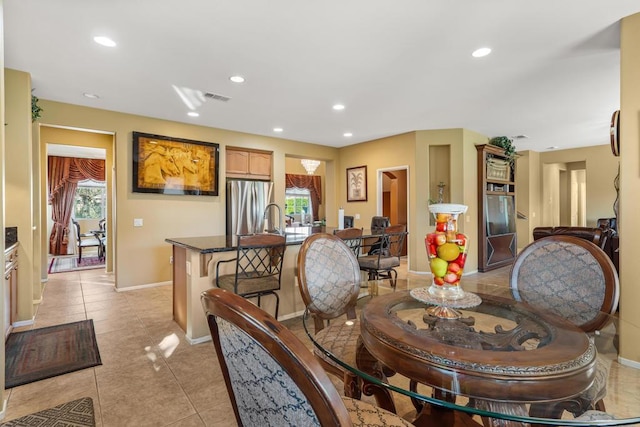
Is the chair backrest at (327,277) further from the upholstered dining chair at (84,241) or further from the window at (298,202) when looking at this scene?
the window at (298,202)

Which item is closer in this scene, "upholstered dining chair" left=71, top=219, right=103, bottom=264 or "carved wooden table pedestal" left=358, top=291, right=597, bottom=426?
"carved wooden table pedestal" left=358, top=291, right=597, bottom=426

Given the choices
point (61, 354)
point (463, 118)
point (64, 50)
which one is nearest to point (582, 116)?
point (463, 118)

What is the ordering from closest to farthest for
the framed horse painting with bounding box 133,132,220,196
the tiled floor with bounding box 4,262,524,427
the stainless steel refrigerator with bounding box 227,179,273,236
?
the tiled floor with bounding box 4,262,524,427 → the framed horse painting with bounding box 133,132,220,196 → the stainless steel refrigerator with bounding box 227,179,273,236

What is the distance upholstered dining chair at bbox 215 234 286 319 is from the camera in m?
2.63

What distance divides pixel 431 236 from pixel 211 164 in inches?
185

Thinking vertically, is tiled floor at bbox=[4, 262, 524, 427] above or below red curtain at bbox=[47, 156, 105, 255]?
below

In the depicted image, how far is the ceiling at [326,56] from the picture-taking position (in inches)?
90.5

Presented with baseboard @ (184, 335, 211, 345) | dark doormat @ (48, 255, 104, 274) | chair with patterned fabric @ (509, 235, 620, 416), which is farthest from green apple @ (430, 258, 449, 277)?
dark doormat @ (48, 255, 104, 274)

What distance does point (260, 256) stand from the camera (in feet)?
10.4

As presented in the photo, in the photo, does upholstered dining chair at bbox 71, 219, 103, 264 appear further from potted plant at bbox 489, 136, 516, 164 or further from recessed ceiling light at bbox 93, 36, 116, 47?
potted plant at bbox 489, 136, 516, 164

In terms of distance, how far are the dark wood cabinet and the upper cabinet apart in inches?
163

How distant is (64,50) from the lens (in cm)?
285

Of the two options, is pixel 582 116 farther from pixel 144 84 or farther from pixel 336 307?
pixel 144 84

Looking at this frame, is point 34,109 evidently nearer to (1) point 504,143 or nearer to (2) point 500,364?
(2) point 500,364
